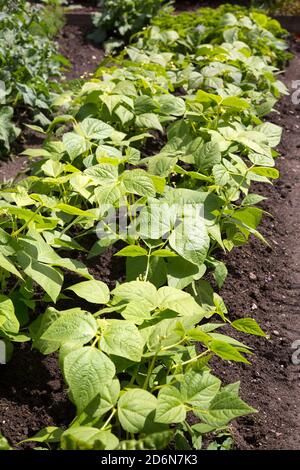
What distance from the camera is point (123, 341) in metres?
1.90

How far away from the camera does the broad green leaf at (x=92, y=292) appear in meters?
2.11

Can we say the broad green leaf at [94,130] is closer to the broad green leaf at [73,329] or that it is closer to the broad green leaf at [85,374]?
the broad green leaf at [73,329]

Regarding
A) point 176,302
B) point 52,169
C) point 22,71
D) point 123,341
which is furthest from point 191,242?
point 22,71

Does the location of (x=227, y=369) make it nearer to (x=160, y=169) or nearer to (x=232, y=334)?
(x=232, y=334)

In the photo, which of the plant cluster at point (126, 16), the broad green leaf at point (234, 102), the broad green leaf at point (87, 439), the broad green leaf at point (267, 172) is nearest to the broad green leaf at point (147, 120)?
the broad green leaf at point (234, 102)

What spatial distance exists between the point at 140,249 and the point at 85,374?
65 cm

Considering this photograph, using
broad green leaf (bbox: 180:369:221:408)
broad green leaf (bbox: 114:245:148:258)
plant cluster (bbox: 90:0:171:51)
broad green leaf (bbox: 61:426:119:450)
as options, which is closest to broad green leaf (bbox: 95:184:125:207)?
broad green leaf (bbox: 114:245:148:258)

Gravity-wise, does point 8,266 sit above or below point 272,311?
above

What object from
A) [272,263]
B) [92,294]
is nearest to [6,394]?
[92,294]

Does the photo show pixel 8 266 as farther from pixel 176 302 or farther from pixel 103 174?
pixel 103 174

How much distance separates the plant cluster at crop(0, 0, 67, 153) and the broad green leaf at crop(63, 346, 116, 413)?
7.32 feet

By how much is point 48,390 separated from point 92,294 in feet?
1.19

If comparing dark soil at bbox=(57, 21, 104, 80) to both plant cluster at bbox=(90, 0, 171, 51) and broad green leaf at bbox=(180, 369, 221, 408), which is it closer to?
plant cluster at bbox=(90, 0, 171, 51)
